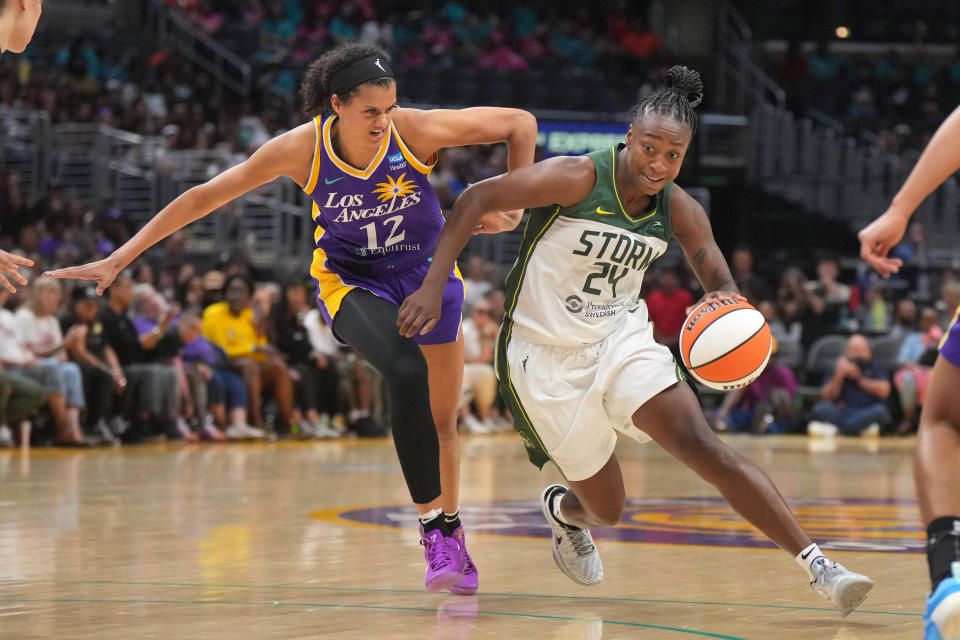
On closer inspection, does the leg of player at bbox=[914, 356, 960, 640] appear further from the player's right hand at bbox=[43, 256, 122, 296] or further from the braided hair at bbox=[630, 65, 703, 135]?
the player's right hand at bbox=[43, 256, 122, 296]

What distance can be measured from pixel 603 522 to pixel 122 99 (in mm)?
14978

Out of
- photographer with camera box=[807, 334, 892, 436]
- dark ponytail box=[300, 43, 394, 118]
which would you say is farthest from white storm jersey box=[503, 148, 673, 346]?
photographer with camera box=[807, 334, 892, 436]

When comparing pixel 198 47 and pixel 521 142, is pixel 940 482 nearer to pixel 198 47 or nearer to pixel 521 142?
pixel 521 142

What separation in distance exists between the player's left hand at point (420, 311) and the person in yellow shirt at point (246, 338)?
8.31 meters

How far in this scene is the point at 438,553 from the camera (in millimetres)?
4398

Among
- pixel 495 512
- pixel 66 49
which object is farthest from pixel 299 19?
pixel 495 512

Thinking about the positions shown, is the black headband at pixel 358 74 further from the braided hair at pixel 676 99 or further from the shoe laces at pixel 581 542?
the shoe laces at pixel 581 542

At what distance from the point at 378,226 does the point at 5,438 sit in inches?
289

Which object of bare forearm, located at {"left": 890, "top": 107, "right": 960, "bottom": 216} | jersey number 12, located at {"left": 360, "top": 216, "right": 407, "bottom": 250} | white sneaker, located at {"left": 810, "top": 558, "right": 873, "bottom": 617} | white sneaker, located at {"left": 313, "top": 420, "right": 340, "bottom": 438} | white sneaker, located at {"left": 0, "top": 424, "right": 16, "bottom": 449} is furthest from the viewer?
white sneaker, located at {"left": 313, "top": 420, "right": 340, "bottom": 438}

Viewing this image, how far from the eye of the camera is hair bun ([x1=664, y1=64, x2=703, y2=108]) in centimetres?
434

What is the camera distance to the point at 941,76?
2461 cm

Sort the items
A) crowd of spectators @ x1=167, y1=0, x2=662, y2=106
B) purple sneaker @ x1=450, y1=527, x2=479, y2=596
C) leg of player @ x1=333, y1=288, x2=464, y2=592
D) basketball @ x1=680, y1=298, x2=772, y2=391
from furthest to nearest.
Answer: crowd of spectators @ x1=167, y1=0, x2=662, y2=106 → purple sneaker @ x1=450, y1=527, x2=479, y2=596 → leg of player @ x1=333, y1=288, x2=464, y2=592 → basketball @ x1=680, y1=298, x2=772, y2=391

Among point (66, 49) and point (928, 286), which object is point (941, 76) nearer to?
point (928, 286)

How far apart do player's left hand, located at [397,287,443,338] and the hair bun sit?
1.01 m
